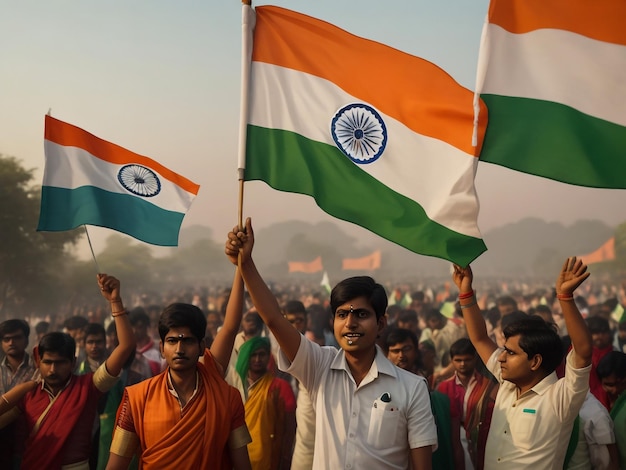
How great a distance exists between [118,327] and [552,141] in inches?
99.8

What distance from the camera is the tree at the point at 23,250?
85.3 ft

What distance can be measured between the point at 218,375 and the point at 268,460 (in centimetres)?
175

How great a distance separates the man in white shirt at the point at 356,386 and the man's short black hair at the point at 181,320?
47cm

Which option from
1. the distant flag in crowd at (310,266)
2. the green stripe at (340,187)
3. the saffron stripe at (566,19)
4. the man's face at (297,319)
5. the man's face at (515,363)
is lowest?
the man's face at (515,363)

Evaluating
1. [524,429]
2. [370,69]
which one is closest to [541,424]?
[524,429]

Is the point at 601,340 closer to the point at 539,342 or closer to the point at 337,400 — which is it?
the point at 539,342

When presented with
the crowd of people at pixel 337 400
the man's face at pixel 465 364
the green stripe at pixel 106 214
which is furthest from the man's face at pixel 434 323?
the green stripe at pixel 106 214

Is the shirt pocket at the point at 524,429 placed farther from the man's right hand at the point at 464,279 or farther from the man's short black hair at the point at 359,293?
the man's short black hair at the point at 359,293

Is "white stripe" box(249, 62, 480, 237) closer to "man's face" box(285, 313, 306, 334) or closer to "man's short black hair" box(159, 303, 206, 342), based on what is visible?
"man's short black hair" box(159, 303, 206, 342)

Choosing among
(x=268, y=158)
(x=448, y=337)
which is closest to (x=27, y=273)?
(x=448, y=337)

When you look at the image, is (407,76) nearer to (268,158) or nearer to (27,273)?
(268,158)

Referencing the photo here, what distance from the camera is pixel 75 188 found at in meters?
5.43

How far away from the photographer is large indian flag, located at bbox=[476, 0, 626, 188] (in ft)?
13.2

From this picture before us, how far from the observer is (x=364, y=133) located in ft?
13.7
